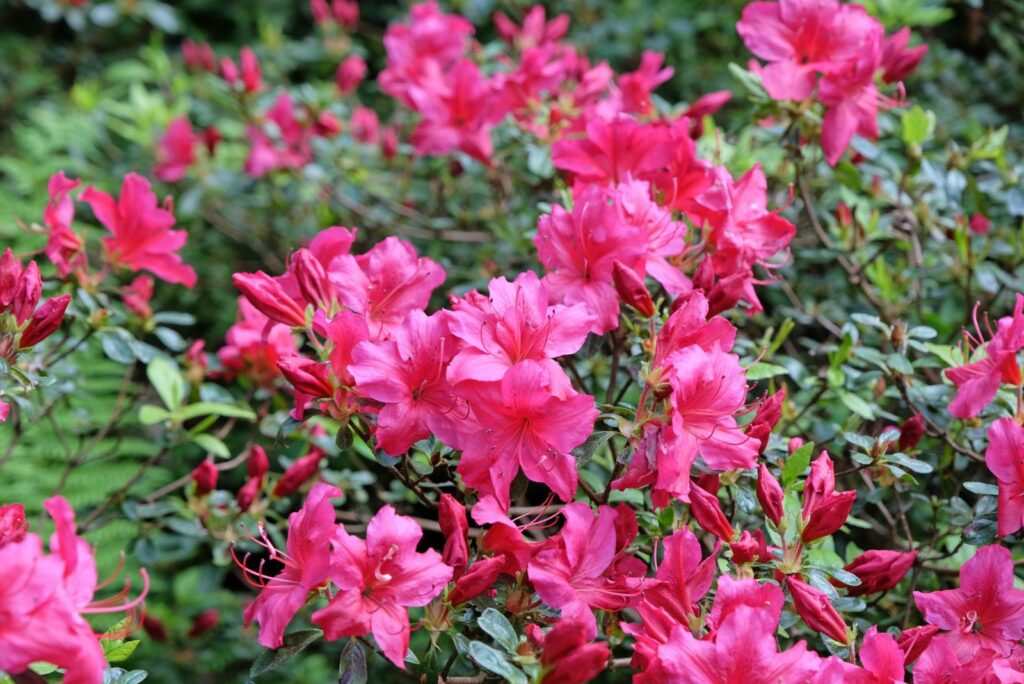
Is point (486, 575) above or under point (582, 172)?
under

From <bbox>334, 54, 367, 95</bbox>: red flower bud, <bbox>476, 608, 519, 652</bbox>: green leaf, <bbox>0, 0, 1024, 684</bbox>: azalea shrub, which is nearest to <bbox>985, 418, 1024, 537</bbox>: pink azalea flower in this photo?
<bbox>0, 0, 1024, 684</bbox>: azalea shrub

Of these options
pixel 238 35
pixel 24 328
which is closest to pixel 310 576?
pixel 24 328

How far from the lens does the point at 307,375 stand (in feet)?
3.84

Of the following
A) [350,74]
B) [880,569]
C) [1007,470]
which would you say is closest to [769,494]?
[880,569]

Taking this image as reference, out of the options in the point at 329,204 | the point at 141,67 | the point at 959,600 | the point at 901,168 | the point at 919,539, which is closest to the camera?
the point at 959,600

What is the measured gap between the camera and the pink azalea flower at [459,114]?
190 centimetres

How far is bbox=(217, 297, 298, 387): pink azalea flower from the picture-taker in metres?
1.66

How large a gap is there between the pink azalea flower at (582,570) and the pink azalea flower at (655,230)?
341 mm

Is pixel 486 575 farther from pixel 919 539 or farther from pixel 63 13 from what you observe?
pixel 63 13

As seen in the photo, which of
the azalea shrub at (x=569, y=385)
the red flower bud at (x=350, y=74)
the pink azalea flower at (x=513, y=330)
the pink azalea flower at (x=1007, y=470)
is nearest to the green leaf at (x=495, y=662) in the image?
the azalea shrub at (x=569, y=385)

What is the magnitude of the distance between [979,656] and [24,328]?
46.8 inches

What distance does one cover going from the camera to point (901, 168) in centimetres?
205

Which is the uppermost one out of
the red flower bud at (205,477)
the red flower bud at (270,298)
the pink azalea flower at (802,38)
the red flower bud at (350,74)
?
the pink azalea flower at (802,38)

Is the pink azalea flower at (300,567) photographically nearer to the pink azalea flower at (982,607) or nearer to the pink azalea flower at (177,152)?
the pink azalea flower at (982,607)
